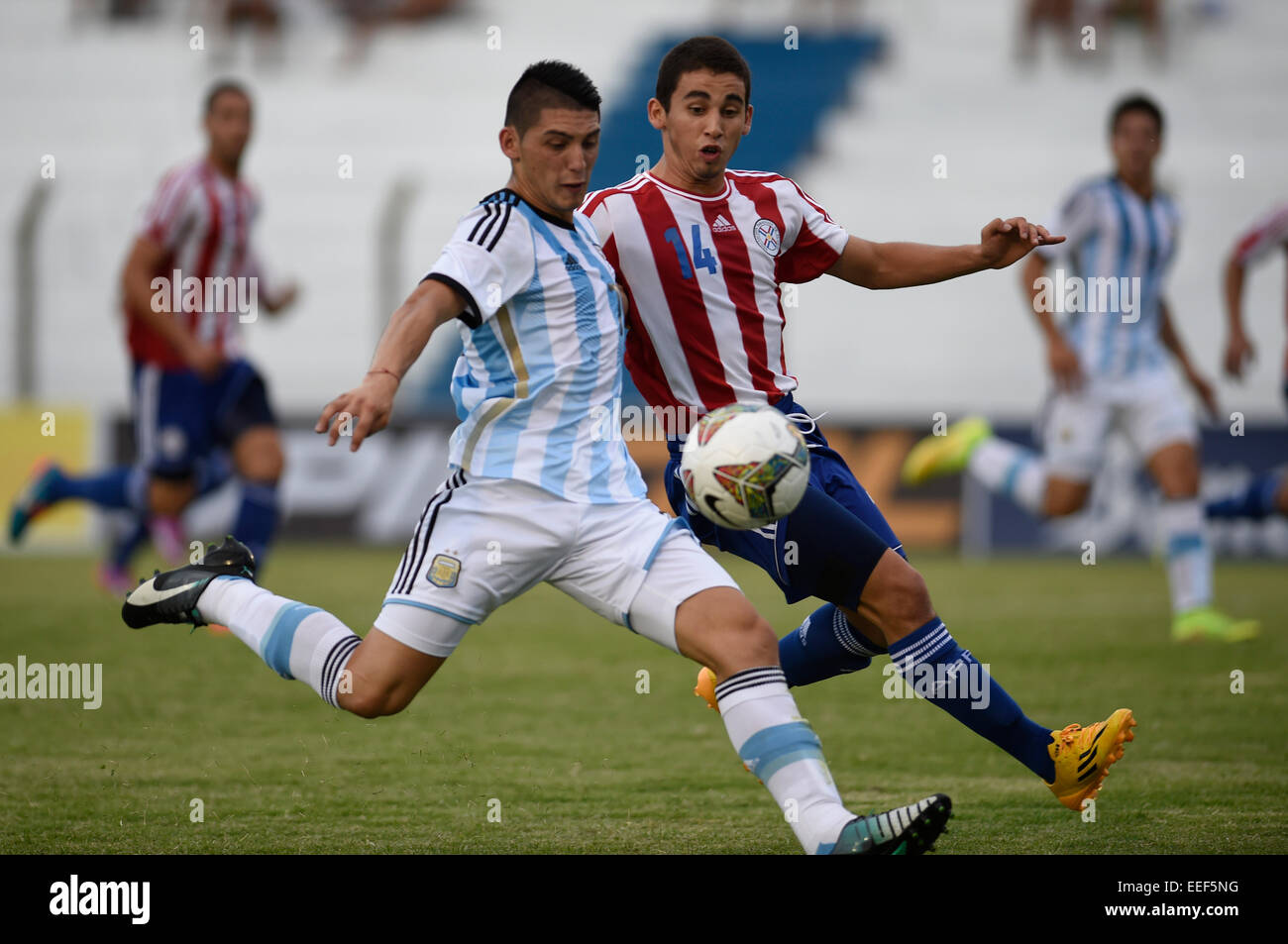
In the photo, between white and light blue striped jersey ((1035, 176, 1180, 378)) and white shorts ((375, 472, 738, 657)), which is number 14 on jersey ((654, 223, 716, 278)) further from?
white and light blue striped jersey ((1035, 176, 1180, 378))

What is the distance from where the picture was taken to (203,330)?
28.9 feet

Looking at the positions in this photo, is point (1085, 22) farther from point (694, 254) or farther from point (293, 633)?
point (293, 633)

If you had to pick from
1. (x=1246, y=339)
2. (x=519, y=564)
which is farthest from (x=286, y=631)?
(x=1246, y=339)

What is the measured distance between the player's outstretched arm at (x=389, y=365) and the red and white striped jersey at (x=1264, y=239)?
255 inches

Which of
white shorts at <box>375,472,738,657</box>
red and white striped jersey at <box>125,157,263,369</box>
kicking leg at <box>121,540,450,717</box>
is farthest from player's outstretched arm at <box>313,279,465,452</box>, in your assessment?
red and white striped jersey at <box>125,157,263,369</box>

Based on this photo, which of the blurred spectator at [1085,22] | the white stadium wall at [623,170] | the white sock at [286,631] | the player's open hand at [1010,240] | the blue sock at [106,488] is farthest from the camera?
the blurred spectator at [1085,22]

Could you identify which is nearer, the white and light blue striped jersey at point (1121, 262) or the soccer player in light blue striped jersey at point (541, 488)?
the soccer player in light blue striped jersey at point (541, 488)

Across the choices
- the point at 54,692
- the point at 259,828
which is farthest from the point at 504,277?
the point at 54,692

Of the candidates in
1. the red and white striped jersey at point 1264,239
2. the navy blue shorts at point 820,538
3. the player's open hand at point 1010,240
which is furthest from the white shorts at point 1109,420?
the navy blue shorts at point 820,538

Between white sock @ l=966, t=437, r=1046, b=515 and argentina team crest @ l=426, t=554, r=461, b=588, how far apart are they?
19.7ft

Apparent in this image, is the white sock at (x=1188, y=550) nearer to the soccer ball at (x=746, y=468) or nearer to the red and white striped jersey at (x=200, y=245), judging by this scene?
the soccer ball at (x=746, y=468)

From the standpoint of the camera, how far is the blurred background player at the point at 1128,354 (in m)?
8.50

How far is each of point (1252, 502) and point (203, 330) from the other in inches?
244

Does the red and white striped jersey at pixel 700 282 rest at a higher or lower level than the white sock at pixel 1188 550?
higher
